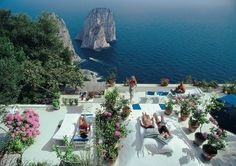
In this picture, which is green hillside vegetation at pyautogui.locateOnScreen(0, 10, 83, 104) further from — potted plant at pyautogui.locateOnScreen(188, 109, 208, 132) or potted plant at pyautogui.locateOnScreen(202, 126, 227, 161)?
potted plant at pyautogui.locateOnScreen(202, 126, 227, 161)

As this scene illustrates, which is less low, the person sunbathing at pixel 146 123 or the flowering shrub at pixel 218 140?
the person sunbathing at pixel 146 123

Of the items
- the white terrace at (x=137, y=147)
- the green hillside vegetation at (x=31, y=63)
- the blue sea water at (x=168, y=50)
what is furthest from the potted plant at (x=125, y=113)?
the blue sea water at (x=168, y=50)

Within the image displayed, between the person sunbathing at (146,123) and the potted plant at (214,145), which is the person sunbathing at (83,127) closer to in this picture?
the person sunbathing at (146,123)

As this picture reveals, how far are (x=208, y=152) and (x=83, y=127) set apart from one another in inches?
239

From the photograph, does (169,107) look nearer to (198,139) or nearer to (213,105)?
(213,105)

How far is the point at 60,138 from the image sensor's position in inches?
443

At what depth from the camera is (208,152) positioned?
35.5 ft

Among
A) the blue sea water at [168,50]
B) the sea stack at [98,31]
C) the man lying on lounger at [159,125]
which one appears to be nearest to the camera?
the man lying on lounger at [159,125]

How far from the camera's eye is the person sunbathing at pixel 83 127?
11.6m

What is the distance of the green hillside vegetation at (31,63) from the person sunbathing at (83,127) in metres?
5.22

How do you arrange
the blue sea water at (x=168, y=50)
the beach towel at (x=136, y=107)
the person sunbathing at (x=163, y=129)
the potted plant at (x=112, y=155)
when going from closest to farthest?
the potted plant at (x=112, y=155) → the person sunbathing at (x=163, y=129) → the beach towel at (x=136, y=107) → the blue sea water at (x=168, y=50)

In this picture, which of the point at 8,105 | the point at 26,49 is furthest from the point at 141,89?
the point at 26,49

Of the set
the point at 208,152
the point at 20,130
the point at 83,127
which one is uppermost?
the point at 20,130

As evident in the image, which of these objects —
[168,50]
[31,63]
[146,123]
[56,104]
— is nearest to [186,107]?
[146,123]
